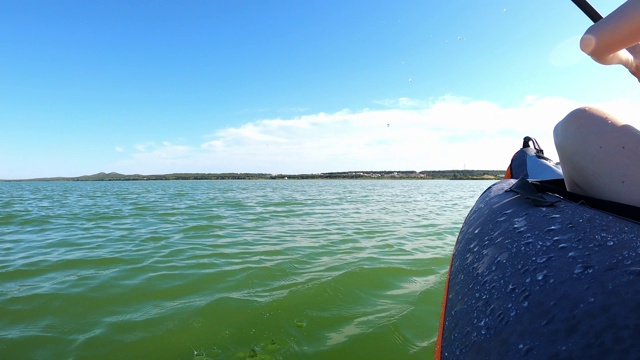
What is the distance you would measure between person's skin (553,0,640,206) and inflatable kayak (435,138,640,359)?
96mm

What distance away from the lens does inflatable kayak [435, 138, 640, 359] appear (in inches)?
38.5

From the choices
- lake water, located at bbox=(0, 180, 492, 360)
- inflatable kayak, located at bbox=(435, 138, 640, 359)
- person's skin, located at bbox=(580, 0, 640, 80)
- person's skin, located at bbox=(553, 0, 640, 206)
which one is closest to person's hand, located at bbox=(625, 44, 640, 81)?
person's skin, located at bbox=(553, 0, 640, 206)

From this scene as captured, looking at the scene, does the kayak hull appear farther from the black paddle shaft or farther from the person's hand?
the black paddle shaft

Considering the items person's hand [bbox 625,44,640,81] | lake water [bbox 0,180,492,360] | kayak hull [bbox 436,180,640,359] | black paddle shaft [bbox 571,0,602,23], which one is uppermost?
black paddle shaft [bbox 571,0,602,23]

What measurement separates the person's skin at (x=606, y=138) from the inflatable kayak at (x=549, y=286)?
0.10 meters

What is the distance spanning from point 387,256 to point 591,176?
501 centimetres

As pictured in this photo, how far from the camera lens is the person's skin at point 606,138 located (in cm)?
136

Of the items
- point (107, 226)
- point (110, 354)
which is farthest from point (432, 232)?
point (107, 226)

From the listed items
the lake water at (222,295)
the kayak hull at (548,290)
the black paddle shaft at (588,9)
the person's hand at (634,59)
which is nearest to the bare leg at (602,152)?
the kayak hull at (548,290)

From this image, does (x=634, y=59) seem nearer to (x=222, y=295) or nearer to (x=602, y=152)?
(x=602, y=152)

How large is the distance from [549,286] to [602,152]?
30.7 inches

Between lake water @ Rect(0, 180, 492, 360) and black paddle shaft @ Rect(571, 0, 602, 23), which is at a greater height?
black paddle shaft @ Rect(571, 0, 602, 23)

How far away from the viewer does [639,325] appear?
0.90 metres

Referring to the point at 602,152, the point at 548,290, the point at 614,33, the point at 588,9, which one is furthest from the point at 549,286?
the point at 588,9
